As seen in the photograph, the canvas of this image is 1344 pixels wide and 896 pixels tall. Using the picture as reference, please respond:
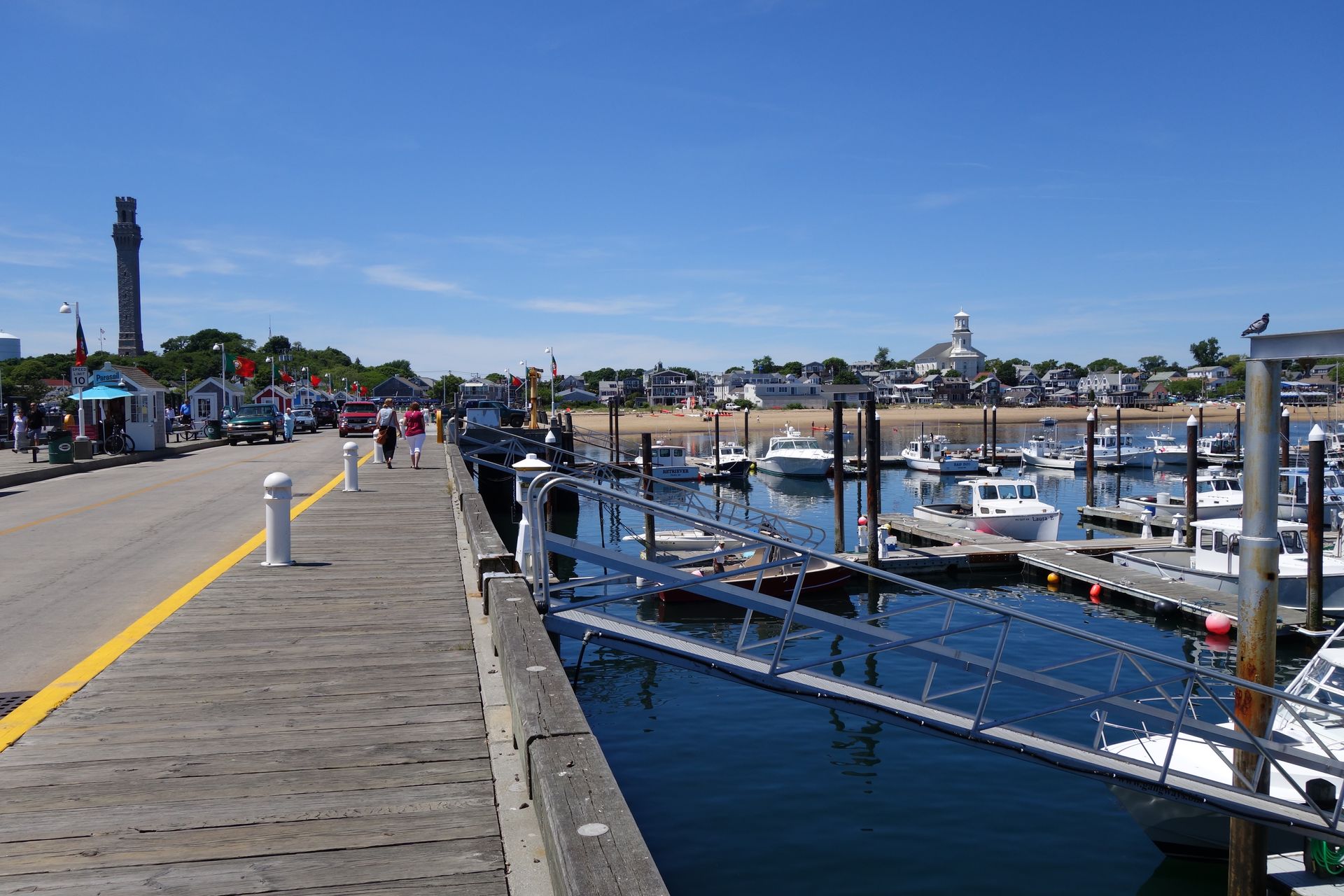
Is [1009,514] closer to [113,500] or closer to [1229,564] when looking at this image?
[1229,564]

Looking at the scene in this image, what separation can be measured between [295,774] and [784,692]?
204 inches

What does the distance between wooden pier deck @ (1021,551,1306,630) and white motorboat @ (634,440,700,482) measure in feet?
105

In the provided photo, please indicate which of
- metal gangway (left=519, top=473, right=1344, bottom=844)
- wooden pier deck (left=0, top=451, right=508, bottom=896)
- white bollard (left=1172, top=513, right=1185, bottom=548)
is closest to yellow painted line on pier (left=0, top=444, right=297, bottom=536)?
wooden pier deck (left=0, top=451, right=508, bottom=896)

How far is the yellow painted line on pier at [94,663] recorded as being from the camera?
5.92m

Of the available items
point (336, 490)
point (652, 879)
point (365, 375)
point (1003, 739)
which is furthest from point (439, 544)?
point (365, 375)

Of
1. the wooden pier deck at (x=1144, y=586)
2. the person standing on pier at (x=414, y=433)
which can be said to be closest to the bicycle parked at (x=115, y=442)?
the person standing on pier at (x=414, y=433)

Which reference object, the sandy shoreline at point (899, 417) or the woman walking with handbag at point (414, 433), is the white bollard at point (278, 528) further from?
the sandy shoreline at point (899, 417)

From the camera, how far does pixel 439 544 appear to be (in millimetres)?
12602

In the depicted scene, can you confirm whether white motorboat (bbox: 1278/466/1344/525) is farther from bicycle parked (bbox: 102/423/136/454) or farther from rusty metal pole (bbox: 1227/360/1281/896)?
bicycle parked (bbox: 102/423/136/454)

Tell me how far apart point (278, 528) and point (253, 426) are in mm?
35675

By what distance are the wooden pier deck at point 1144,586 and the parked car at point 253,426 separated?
32910 millimetres

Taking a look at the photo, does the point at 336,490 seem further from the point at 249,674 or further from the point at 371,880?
the point at 371,880

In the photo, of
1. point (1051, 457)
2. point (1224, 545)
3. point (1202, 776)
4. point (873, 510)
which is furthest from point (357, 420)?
point (1051, 457)

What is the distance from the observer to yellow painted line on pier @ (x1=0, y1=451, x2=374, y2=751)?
19.4 ft
